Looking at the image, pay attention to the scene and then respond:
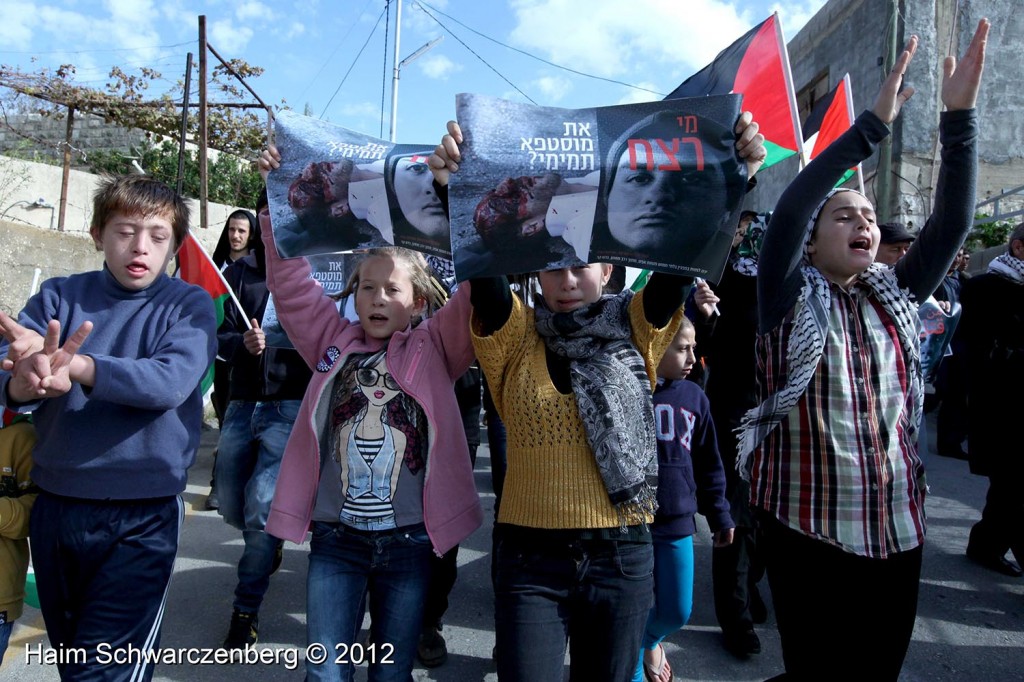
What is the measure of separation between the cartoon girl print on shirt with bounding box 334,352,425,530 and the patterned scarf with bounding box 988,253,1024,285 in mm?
3499

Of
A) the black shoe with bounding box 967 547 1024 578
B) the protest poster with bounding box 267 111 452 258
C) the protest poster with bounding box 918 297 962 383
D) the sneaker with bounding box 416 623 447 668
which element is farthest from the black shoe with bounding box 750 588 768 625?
the protest poster with bounding box 267 111 452 258

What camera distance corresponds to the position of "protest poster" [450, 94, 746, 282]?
1891mm

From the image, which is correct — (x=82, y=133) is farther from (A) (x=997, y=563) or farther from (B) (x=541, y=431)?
(A) (x=997, y=563)

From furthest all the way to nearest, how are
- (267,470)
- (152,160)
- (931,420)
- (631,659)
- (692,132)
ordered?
(152,160)
(931,420)
(267,470)
(631,659)
(692,132)

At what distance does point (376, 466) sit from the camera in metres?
2.24

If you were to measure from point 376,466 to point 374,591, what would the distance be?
1.26ft

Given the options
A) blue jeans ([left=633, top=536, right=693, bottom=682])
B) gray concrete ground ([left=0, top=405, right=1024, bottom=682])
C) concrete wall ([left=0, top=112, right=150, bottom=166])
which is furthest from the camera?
concrete wall ([left=0, top=112, right=150, bottom=166])

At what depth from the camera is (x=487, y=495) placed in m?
5.84

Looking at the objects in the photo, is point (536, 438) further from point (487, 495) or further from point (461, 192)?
point (487, 495)

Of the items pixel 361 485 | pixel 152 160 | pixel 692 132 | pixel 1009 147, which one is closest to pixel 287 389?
pixel 361 485

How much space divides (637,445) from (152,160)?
57.4 ft

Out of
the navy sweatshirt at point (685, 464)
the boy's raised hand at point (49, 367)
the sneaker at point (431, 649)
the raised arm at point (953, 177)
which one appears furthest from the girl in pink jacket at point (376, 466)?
the raised arm at point (953, 177)

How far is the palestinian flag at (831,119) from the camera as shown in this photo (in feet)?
15.9

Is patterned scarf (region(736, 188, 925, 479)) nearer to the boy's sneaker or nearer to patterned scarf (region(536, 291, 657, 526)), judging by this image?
patterned scarf (region(536, 291, 657, 526))
